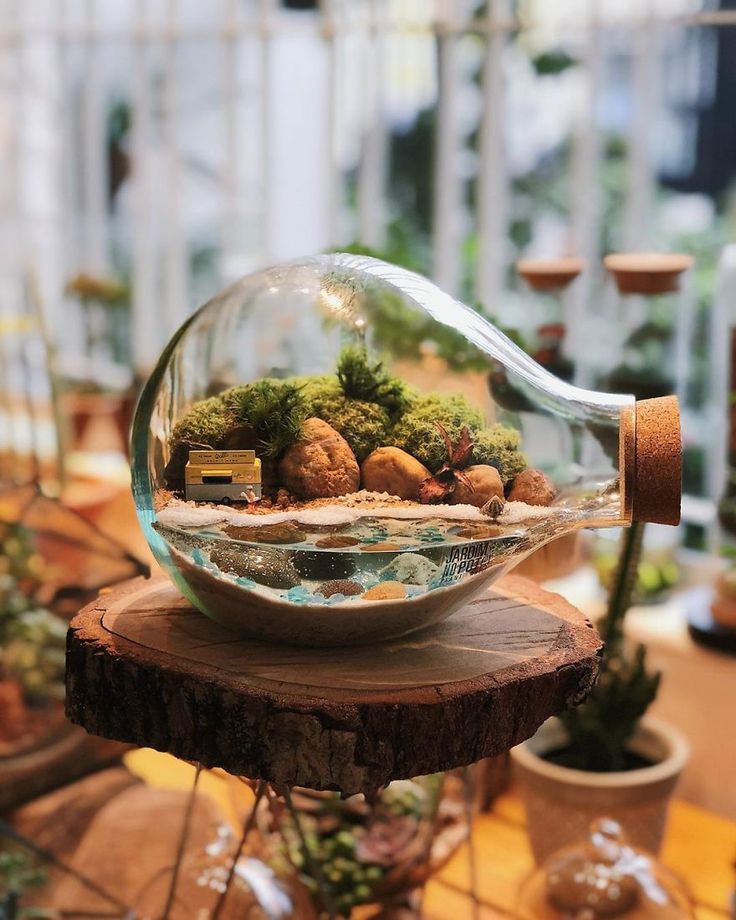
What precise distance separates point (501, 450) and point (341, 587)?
0.60 feet

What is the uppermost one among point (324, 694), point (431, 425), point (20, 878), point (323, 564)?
point (431, 425)

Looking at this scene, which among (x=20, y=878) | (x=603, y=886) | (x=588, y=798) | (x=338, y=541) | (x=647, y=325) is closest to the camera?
(x=338, y=541)

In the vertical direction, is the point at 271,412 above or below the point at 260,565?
above

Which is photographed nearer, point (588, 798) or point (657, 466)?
point (657, 466)

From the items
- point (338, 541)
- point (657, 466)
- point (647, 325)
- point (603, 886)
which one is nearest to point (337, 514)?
point (338, 541)

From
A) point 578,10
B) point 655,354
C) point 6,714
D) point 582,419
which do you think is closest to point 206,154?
point 578,10

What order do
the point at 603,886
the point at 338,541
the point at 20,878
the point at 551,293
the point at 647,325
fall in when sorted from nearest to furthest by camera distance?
1. the point at 338,541
2. the point at 603,886
3. the point at 20,878
4. the point at 551,293
5. the point at 647,325

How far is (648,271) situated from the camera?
1674 millimetres

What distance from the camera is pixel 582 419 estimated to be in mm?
1131

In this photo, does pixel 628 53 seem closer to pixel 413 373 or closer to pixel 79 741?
pixel 413 373

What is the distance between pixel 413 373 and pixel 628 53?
1317 mm

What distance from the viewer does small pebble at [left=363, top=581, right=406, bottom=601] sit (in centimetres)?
103

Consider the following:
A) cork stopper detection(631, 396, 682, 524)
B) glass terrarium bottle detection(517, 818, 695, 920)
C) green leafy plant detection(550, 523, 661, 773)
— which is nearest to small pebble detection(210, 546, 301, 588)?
cork stopper detection(631, 396, 682, 524)

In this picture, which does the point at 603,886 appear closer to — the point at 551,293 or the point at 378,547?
the point at 378,547
